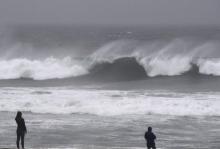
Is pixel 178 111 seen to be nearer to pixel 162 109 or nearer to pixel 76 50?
pixel 162 109

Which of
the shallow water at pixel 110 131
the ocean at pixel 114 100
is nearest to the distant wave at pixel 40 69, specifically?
the ocean at pixel 114 100

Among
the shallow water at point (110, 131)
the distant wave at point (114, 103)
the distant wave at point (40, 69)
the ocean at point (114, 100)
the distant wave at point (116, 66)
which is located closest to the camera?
the shallow water at point (110, 131)

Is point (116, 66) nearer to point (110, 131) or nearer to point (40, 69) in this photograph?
point (40, 69)

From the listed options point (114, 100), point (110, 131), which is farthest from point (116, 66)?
point (110, 131)

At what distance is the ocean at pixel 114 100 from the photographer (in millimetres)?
18688

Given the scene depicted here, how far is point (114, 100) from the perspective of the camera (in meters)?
25.8

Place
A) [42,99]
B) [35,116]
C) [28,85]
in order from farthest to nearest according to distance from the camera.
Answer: [28,85], [42,99], [35,116]

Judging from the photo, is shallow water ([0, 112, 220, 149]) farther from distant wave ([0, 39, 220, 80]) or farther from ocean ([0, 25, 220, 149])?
distant wave ([0, 39, 220, 80])

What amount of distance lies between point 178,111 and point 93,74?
54.5ft

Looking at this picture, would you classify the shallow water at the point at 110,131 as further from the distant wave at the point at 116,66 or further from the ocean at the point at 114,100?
the distant wave at the point at 116,66

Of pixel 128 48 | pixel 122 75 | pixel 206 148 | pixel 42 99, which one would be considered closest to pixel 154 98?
pixel 42 99

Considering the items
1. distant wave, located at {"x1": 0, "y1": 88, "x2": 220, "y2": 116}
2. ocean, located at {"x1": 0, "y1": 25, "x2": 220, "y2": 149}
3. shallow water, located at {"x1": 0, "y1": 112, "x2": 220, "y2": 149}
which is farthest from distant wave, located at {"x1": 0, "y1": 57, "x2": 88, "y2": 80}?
shallow water, located at {"x1": 0, "y1": 112, "x2": 220, "y2": 149}

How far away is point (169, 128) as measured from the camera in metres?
20.1

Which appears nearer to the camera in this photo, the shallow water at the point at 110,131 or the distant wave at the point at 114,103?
the shallow water at the point at 110,131
